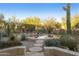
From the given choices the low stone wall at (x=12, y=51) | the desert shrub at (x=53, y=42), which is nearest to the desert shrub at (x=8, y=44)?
the low stone wall at (x=12, y=51)

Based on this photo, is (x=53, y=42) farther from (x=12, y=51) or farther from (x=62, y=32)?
(x=12, y=51)

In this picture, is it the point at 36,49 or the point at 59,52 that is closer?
the point at 59,52

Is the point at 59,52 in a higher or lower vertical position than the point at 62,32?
lower

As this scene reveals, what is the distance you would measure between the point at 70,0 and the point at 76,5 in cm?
20

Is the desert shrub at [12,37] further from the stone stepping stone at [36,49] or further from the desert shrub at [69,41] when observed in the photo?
the desert shrub at [69,41]

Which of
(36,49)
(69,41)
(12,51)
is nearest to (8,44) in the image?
(12,51)

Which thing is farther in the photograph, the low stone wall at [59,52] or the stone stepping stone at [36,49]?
the stone stepping stone at [36,49]

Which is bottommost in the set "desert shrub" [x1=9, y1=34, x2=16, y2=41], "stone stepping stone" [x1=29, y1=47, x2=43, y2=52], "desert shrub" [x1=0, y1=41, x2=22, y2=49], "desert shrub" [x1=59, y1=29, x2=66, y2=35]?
"stone stepping stone" [x1=29, y1=47, x2=43, y2=52]

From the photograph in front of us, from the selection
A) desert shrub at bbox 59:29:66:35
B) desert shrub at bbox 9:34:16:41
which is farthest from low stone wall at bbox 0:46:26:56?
desert shrub at bbox 59:29:66:35

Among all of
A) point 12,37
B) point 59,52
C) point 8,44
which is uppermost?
point 12,37

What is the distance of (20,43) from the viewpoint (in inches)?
465

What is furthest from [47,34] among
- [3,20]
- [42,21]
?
[3,20]

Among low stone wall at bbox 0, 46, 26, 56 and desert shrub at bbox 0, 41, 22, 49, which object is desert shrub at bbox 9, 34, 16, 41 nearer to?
desert shrub at bbox 0, 41, 22, 49

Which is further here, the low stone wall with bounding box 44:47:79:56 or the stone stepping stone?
the stone stepping stone
